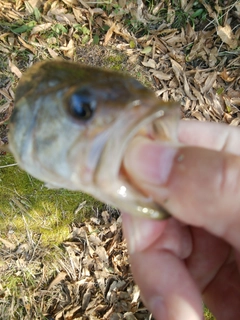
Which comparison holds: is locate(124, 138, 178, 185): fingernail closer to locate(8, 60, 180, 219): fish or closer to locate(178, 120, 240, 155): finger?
locate(8, 60, 180, 219): fish

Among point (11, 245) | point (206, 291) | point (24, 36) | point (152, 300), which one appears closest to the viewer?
point (152, 300)

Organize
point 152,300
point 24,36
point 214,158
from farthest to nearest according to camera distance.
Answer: point 24,36, point 152,300, point 214,158

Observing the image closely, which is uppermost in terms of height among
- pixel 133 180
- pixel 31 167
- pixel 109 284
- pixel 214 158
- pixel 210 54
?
pixel 214 158

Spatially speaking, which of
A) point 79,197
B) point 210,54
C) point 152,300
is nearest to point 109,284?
point 79,197

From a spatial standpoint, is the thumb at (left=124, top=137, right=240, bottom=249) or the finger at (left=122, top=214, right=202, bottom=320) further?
the finger at (left=122, top=214, right=202, bottom=320)

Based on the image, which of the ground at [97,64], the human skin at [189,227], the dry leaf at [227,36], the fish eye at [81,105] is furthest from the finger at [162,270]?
the dry leaf at [227,36]

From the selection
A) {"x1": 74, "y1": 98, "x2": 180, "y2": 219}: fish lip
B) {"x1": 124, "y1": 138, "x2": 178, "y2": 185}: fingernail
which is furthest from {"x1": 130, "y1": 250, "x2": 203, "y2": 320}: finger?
{"x1": 124, "y1": 138, "x2": 178, "y2": 185}: fingernail

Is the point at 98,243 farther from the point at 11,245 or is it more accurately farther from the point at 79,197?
the point at 11,245

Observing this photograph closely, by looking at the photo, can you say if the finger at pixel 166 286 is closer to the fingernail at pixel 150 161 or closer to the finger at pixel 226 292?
the finger at pixel 226 292
